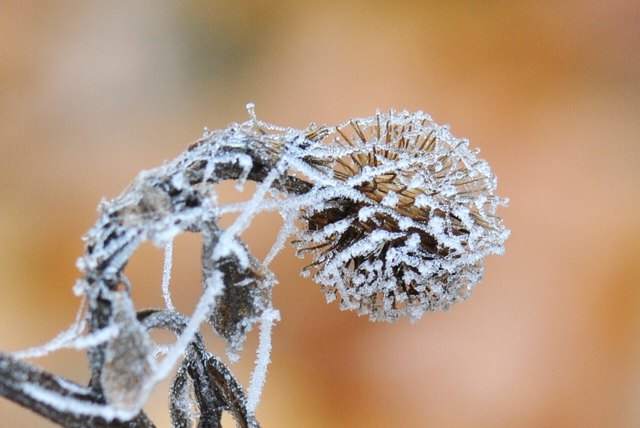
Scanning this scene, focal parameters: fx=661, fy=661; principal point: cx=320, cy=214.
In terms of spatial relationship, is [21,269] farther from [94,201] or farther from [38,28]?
[38,28]

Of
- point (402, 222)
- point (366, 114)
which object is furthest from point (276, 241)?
point (366, 114)

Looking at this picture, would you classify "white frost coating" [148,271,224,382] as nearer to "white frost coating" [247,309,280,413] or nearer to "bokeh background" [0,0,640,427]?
"white frost coating" [247,309,280,413]

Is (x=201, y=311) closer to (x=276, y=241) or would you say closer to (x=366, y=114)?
(x=276, y=241)

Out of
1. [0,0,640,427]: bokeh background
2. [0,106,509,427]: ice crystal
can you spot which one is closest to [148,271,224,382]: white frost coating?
[0,106,509,427]: ice crystal

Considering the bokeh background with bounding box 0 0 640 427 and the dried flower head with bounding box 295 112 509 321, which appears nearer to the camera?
the dried flower head with bounding box 295 112 509 321

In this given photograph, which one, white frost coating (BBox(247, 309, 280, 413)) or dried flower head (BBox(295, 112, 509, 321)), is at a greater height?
dried flower head (BBox(295, 112, 509, 321))

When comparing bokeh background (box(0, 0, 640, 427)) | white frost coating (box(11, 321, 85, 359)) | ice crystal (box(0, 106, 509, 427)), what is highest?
bokeh background (box(0, 0, 640, 427))
